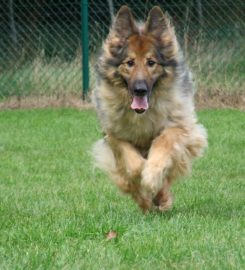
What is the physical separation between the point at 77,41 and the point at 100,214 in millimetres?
9319

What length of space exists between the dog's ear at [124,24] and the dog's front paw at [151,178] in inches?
41.4

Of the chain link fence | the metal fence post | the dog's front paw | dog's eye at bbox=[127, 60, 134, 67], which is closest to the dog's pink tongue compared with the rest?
dog's eye at bbox=[127, 60, 134, 67]

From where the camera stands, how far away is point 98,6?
548 inches

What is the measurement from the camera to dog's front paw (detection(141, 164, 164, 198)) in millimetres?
5180

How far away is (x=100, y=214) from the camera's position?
5289 mm

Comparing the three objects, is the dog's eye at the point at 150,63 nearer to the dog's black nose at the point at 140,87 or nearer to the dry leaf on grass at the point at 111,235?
the dog's black nose at the point at 140,87

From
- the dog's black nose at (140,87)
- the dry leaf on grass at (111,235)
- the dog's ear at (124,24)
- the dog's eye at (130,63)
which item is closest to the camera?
the dry leaf on grass at (111,235)

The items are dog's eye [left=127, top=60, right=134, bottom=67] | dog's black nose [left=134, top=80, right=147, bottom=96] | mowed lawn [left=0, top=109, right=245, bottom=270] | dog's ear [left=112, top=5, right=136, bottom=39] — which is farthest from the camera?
dog's ear [left=112, top=5, right=136, bottom=39]

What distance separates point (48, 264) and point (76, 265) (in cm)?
14

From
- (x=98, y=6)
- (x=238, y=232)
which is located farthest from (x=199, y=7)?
(x=238, y=232)

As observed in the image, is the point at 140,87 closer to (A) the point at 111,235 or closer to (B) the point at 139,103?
(B) the point at 139,103

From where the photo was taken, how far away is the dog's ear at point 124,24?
223 inches

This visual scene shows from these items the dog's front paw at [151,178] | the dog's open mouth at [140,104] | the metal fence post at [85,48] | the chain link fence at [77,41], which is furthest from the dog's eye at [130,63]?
the metal fence post at [85,48]

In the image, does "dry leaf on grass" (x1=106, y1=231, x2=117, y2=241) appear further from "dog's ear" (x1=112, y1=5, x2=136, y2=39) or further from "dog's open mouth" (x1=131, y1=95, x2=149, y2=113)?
"dog's ear" (x1=112, y1=5, x2=136, y2=39)
